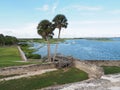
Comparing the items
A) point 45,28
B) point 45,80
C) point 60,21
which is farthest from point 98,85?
point 45,28

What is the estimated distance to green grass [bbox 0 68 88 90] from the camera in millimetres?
23172

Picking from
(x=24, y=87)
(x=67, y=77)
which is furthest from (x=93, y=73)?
(x=24, y=87)

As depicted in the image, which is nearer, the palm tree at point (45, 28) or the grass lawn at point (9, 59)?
the grass lawn at point (9, 59)

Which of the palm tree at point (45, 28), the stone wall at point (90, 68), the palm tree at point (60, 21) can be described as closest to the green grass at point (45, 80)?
the stone wall at point (90, 68)

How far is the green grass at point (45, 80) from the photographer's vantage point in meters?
23.2

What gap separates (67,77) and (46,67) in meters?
5.81

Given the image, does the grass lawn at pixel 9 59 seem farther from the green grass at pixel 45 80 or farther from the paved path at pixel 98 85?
the paved path at pixel 98 85

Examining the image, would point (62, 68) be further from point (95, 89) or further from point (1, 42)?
point (1, 42)

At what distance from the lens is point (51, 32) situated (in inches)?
1585

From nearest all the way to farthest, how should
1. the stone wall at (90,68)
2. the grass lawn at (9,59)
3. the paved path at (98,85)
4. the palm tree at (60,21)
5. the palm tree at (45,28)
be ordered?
the paved path at (98,85)
the stone wall at (90,68)
the grass lawn at (9,59)
the palm tree at (60,21)
the palm tree at (45,28)

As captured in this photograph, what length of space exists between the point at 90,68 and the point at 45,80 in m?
5.88

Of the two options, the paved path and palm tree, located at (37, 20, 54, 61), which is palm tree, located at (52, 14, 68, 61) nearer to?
palm tree, located at (37, 20, 54, 61)

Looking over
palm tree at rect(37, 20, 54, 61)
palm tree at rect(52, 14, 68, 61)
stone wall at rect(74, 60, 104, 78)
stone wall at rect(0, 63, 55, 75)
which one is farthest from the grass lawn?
stone wall at rect(74, 60, 104, 78)

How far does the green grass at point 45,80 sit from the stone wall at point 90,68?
650mm
